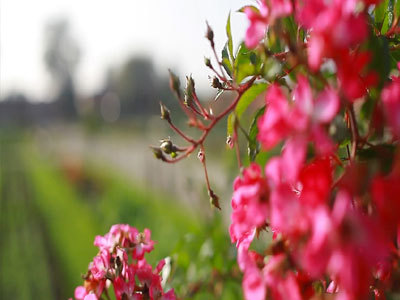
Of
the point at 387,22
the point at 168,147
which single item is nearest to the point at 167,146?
the point at 168,147

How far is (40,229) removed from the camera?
6414 millimetres

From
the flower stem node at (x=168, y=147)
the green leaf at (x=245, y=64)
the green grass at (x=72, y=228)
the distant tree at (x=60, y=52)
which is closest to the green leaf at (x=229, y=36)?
the green leaf at (x=245, y=64)

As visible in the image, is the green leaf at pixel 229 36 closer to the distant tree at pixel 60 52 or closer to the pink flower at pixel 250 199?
the pink flower at pixel 250 199

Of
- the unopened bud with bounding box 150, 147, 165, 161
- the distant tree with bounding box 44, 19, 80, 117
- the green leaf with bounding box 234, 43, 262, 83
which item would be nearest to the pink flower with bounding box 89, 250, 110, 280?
the unopened bud with bounding box 150, 147, 165, 161

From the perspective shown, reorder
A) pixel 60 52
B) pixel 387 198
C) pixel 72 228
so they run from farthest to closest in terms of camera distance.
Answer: pixel 60 52 < pixel 72 228 < pixel 387 198

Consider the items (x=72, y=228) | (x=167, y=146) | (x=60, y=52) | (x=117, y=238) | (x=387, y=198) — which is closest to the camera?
(x=387, y=198)

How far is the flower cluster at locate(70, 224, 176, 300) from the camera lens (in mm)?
511

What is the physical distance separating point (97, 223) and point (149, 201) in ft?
3.42

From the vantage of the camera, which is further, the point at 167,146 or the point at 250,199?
the point at 167,146

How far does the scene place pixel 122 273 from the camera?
1.72 ft

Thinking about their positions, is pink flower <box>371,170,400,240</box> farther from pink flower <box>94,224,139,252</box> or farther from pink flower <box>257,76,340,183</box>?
pink flower <box>94,224,139,252</box>

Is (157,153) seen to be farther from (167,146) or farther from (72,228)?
(72,228)

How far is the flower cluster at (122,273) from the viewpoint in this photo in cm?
51

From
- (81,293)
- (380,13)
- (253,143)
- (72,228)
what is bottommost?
(72,228)
